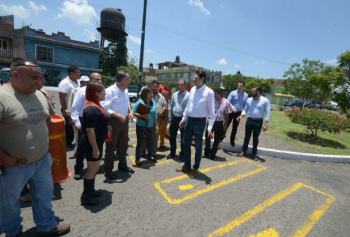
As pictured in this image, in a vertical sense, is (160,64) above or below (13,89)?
above

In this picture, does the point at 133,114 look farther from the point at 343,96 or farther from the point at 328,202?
the point at 343,96

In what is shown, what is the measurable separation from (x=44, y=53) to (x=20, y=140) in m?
29.1

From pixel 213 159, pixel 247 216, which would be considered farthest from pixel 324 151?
pixel 247 216

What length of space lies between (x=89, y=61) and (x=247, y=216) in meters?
30.3

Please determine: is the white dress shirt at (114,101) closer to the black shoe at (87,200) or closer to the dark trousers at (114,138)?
the dark trousers at (114,138)

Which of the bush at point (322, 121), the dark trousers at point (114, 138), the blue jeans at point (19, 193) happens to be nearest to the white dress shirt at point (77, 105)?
the dark trousers at point (114, 138)

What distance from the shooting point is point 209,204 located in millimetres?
3020

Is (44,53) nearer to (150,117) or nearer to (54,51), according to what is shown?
(54,51)

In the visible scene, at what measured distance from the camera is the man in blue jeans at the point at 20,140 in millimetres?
1699

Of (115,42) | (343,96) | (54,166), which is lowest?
(54,166)

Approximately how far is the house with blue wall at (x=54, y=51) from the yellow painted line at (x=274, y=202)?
28171mm

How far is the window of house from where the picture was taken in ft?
79.9

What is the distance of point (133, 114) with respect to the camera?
4.10m

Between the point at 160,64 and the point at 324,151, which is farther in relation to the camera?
the point at 160,64
